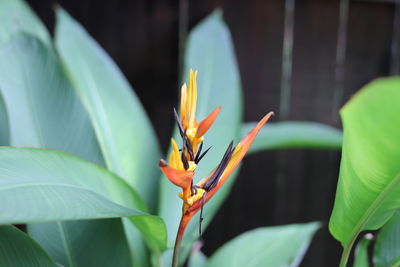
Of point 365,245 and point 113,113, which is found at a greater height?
point 113,113

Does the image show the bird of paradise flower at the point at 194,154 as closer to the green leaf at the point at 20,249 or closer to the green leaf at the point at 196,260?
the green leaf at the point at 20,249

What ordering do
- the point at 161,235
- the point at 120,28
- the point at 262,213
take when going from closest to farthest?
the point at 161,235 → the point at 120,28 → the point at 262,213

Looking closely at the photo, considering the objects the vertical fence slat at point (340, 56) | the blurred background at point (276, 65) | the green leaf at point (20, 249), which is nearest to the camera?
the green leaf at point (20, 249)

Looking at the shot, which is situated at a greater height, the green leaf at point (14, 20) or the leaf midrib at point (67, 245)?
the green leaf at point (14, 20)

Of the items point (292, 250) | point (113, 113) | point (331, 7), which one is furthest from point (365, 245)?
point (331, 7)

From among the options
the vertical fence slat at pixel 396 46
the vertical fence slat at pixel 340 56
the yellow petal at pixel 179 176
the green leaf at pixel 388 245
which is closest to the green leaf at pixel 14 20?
the yellow petal at pixel 179 176

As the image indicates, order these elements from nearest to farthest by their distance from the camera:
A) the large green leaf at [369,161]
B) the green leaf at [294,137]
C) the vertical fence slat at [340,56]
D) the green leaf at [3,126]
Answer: the large green leaf at [369,161] < the green leaf at [3,126] < the green leaf at [294,137] < the vertical fence slat at [340,56]

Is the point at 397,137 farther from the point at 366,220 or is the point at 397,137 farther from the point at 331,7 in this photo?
the point at 331,7

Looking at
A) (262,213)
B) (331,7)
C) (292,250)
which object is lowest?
(262,213)
